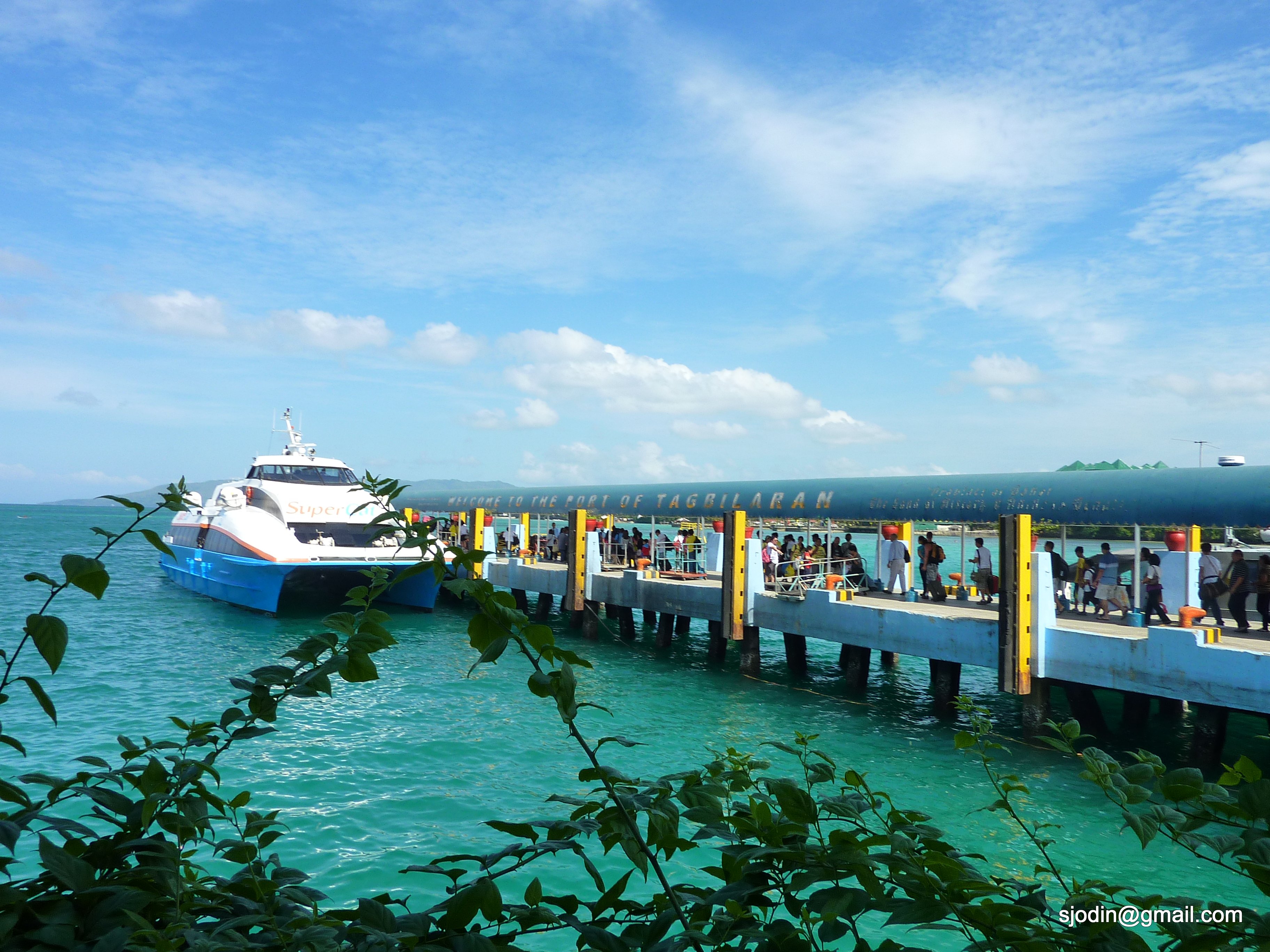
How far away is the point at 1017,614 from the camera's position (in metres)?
12.4

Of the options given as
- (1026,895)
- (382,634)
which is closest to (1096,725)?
(1026,895)

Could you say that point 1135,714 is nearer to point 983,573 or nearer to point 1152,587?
point 1152,587

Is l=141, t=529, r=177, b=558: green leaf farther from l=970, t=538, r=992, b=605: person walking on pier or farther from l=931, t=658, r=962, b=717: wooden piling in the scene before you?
l=970, t=538, r=992, b=605: person walking on pier

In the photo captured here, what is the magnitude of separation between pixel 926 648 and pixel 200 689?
521 inches

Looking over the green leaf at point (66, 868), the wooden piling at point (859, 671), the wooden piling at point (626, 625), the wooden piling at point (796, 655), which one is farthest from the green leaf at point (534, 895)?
the wooden piling at point (626, 625)

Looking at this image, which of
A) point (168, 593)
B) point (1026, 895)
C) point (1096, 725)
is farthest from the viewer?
point (168, 593)

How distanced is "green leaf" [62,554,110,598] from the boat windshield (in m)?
25.4

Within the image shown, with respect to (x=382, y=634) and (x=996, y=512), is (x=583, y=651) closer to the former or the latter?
(x=996, y=512)

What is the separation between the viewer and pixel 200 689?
1587cm

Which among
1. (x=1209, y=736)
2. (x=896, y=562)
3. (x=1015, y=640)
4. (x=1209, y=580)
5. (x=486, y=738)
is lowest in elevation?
(x=486, y=738)

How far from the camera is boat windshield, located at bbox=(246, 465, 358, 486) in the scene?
26500mm

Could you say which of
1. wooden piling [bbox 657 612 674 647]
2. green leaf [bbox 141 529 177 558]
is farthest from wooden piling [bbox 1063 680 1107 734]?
green leaf [bbox 141 529 177 558]

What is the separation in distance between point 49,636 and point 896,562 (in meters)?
17.8

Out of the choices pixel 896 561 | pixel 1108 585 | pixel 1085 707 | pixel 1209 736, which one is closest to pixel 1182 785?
pixel 1209 736
